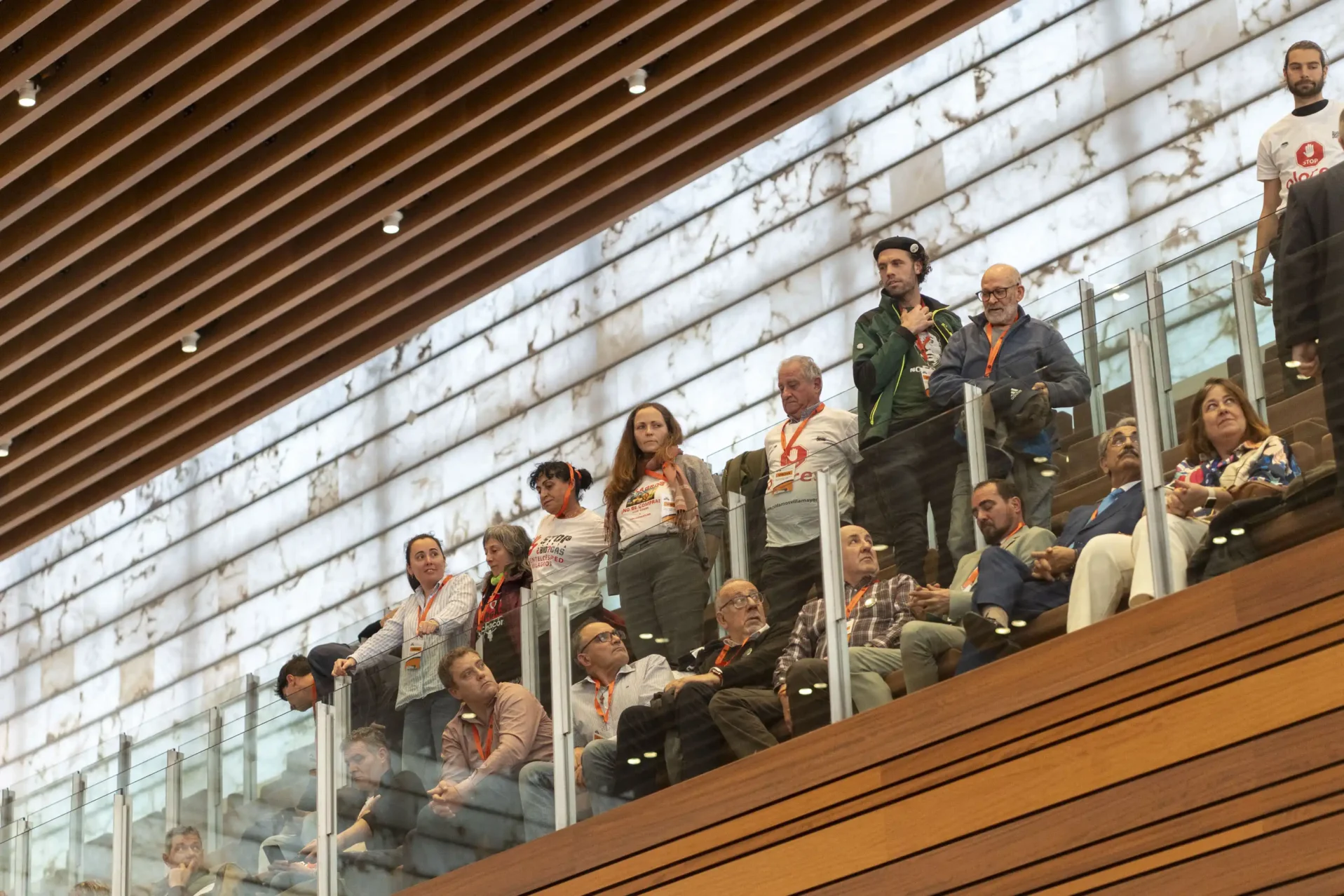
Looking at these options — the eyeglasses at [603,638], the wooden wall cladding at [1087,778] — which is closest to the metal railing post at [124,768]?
the eyeglasses at [603,638]

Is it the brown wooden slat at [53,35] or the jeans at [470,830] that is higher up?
the brown wooden slat at [53,35]

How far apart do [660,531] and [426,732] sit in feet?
3.37

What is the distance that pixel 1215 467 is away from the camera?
5711 millimetres

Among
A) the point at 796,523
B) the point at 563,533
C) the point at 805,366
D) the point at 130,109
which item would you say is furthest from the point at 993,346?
the point at 130,109

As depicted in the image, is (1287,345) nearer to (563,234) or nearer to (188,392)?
(563,234)

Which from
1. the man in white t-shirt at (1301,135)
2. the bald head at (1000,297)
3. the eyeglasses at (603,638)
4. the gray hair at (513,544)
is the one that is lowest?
the eyeglasses at (603,638)

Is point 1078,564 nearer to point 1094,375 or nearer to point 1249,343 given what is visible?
point 1094,375

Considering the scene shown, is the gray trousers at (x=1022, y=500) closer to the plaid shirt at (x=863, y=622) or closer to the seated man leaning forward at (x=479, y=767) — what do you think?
the plaid shirt at (x=863, y=622)

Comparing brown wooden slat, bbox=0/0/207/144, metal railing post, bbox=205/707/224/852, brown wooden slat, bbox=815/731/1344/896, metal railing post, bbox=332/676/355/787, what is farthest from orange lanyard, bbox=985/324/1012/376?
brown wooden slat, bbox=0/0/207/144

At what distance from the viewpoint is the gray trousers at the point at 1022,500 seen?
5.97 meters

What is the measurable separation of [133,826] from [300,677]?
91 cm

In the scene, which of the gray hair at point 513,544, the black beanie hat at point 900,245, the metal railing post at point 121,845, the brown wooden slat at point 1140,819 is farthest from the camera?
the gray hair at point 513,544

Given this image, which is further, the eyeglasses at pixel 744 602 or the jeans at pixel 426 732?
the jeans at pixel 426 732

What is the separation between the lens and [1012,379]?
247 inches
